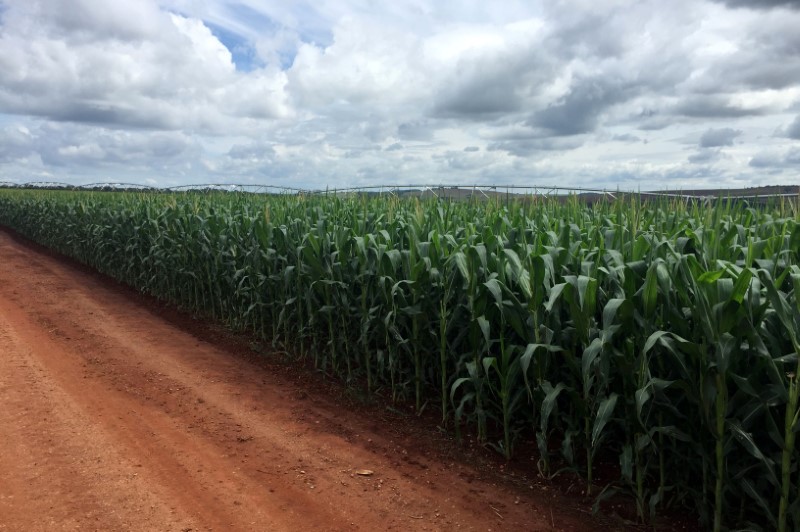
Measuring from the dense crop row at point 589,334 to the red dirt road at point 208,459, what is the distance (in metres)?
0.57

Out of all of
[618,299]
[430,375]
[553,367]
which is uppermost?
[618,299]

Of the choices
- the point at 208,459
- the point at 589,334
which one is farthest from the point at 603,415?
the point at 208,459

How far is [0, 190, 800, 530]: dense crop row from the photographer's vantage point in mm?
3426

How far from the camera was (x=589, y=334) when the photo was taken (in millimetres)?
4020

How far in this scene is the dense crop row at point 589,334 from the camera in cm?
343

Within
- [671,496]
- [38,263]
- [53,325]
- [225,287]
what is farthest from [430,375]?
[38,263]

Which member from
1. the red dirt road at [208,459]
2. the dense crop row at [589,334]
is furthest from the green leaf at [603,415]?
the red dirt road at [208,459]

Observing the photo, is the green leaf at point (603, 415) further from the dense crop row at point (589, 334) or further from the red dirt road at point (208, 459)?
the red dirt road at point (208, 459)

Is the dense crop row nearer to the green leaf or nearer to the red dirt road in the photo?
the green leaf

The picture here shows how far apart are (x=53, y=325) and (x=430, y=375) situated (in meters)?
6.98

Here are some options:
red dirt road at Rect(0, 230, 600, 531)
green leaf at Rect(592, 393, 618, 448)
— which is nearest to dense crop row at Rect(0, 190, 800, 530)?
green leaf at Rect(592, 393, 618, 448)

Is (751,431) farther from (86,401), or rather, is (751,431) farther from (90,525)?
(86,401)

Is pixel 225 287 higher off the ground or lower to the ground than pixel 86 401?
higher

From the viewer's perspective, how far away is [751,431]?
3.63 meters
